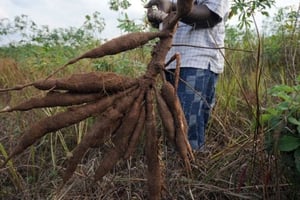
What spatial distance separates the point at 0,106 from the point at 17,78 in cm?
58

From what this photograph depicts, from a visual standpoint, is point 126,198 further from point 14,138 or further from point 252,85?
point 252,85

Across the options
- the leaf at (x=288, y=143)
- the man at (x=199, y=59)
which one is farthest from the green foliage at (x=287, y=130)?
the man at (x=199, y=59)

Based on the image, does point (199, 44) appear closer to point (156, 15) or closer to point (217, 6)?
point (217, 6)

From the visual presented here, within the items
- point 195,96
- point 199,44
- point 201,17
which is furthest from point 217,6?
point 195,96

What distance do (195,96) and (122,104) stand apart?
759mm

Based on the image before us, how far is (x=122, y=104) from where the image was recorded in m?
1.37

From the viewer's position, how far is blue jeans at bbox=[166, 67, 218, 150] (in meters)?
2.04

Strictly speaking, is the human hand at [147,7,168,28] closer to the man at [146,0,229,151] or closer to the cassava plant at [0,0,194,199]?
the cassava plant at [0,0,194,199]

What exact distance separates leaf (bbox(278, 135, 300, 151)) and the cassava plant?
0.34 m

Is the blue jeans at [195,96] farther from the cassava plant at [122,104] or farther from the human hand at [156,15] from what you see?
the cassava plant at [122,104]

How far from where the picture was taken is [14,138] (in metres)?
2.60

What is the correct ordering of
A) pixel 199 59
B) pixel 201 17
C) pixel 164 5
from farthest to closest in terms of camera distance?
pixel 199 59 < pixel 201 17 < pixel 164 5

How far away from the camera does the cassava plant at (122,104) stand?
53.6 inches

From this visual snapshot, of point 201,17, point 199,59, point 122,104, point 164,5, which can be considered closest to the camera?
point 122,104
